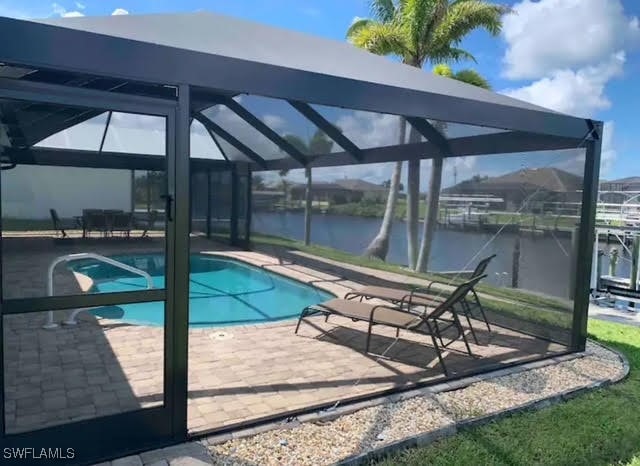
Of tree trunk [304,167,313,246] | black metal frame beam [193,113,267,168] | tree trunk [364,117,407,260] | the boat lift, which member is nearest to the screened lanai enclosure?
black metal frame beam [193,113,267,168]

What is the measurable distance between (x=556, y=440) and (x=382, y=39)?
13.3m

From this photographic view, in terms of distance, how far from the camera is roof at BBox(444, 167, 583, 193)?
215 inches

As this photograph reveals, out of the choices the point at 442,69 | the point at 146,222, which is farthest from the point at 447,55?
the point at 146,222

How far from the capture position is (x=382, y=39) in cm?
1442

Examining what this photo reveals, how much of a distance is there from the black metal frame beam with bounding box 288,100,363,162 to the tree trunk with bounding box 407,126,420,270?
1.03 metres

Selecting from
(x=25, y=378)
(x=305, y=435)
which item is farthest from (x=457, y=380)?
(x=25, y=378)

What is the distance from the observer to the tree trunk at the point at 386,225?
31.6 feet

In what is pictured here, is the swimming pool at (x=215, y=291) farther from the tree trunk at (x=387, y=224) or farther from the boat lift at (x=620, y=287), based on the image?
the boat lift at (x=620, y=287)

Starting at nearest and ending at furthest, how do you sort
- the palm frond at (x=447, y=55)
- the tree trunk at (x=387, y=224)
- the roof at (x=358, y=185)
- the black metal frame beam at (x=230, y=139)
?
1. the black metal frame beam at (x=230, y=139)
2. the tree trunk at (x=387, y=224)
3. the roof at (x=358, y=185)
4. the palm frond at (x=447, y=55)

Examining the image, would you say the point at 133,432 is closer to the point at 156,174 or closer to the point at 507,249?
the point at 156,174

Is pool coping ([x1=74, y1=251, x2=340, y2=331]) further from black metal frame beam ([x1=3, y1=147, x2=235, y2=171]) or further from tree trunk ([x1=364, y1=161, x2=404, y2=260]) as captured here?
tree trunk ([x1=364, y1=161, x2=404, y2=260])

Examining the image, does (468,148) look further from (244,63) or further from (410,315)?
(244,63)

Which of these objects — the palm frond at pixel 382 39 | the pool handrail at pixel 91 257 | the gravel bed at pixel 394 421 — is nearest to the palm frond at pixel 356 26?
the palm frond at pixel 382 39

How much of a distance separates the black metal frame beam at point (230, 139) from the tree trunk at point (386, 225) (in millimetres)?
3653
